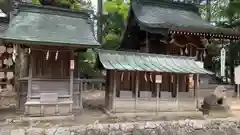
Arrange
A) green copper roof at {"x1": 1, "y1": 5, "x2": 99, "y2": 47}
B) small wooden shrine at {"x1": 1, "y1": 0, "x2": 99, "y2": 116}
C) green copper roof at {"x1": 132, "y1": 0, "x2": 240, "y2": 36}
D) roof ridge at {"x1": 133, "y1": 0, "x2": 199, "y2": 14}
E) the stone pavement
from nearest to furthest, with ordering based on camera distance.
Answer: the stone pavement → green copper roof at {"x1": 1, "y1": 5, "x2": 99, "y2": 47} → small wooden shrine at {"x1": 1, "y1": 0, "x2": 99, "y2": 116} → green copper roof at {"x1": 132, "y1": 0, "x2": 240, "y2": 36} → roof ridge at {"x1": 133, "y1": 0, "x2": 199, "y2": 14}

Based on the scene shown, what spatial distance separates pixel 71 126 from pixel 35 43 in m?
3.11

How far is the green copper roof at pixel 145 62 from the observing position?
28.5ft

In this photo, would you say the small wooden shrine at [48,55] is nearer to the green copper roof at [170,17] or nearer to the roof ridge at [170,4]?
the green copper roof at [170,17]

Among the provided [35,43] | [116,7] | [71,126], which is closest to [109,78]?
[71,126]

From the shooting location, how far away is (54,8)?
9.01 meters

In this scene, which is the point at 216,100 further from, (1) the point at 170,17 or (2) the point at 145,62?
(1) the point at 170,17

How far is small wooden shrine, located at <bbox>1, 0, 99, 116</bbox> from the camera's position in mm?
7855

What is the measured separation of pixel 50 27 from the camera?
836 cm

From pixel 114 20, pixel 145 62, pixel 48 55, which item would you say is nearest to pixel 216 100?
pixel 145 62

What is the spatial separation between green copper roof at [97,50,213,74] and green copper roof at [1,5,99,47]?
3.47 feet

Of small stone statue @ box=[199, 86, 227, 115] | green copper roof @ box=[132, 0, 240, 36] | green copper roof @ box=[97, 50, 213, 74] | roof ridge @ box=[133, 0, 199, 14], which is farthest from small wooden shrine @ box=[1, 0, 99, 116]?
roof ridge @ box=[133, 0, 199, 14]

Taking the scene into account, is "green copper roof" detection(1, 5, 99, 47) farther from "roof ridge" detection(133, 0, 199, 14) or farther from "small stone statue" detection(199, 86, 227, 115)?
"roof ridge" detection(133, 0, 199, 14)

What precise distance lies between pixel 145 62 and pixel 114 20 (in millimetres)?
10172

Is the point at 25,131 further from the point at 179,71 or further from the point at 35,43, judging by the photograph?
the point at 179,71
